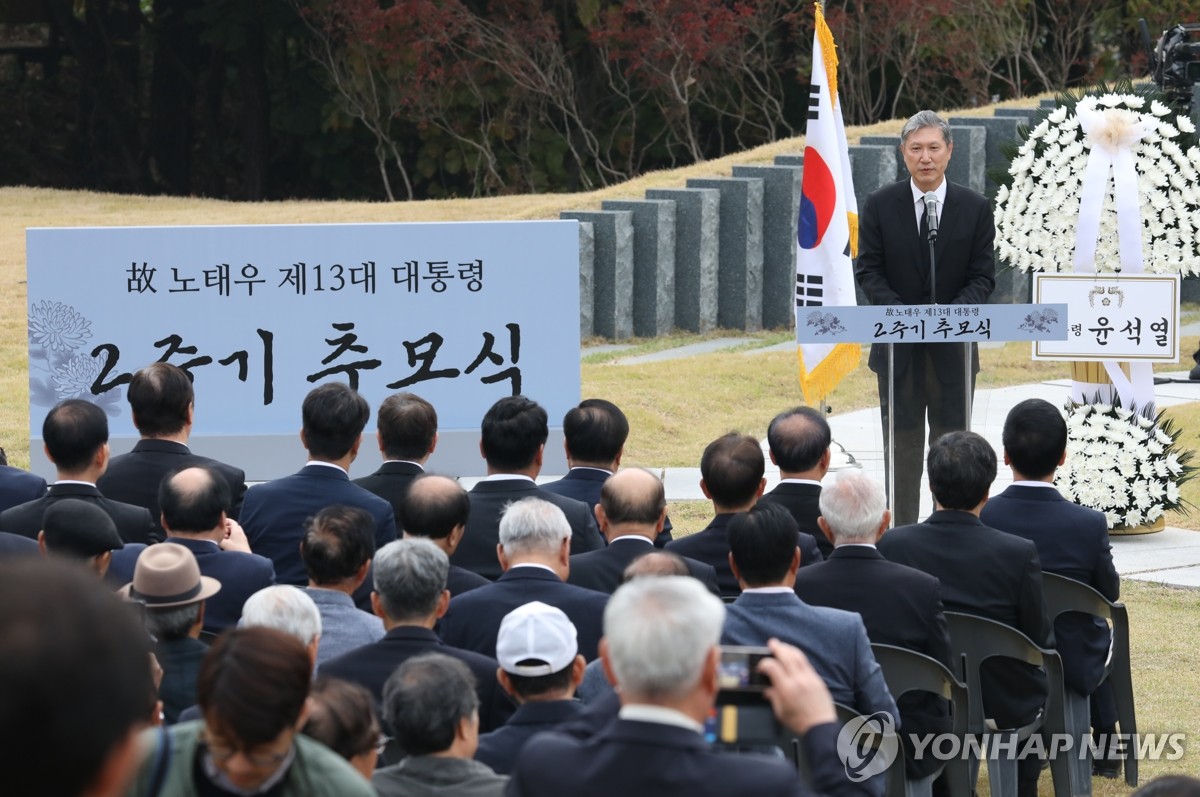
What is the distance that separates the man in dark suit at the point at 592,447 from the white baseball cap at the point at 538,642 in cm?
198

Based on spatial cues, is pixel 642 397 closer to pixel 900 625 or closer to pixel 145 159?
pixel 900 625

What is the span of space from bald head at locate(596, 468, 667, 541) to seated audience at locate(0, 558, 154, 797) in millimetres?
2894

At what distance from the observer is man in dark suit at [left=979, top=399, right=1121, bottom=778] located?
472 cm

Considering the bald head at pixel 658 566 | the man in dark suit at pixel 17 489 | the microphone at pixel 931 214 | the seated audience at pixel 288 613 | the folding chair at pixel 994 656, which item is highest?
the microphone at pixel 931 214

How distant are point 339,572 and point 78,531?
0.74 meters

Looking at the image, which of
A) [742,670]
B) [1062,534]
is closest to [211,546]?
[742,670]

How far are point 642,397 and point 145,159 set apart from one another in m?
12.9

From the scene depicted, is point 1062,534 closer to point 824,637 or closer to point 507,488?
point 824,637

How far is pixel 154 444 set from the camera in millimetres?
5406

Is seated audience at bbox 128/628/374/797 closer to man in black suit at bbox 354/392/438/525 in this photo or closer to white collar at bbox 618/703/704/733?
white collar at bbox 618/703/704/733

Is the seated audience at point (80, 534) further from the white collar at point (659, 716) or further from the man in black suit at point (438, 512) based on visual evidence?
the white collar at point (659, 716)

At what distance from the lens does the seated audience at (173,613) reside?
145 inches

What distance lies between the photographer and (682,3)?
17.0 meters

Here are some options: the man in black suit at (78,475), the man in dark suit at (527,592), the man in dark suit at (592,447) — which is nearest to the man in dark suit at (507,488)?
the man in dark suit at (592,447)
